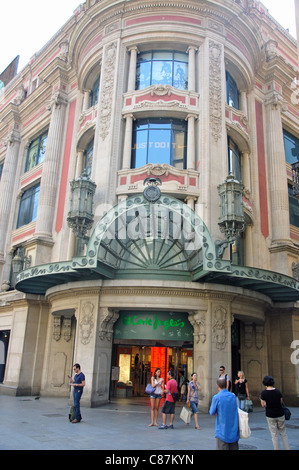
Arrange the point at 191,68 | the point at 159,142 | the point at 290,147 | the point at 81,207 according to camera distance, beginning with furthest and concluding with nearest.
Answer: the point at 290,147, the point at 191,68, the point at 159,142, the point at 81,207

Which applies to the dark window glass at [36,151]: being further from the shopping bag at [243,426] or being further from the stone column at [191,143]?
the shopping bag at [243,426]

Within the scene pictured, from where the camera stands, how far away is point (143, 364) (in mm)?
20875

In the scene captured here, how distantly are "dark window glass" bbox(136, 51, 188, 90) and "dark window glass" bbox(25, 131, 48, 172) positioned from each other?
9.38 m

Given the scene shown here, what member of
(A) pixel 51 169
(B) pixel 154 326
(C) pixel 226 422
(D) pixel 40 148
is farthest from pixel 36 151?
(C) pixel 226 422

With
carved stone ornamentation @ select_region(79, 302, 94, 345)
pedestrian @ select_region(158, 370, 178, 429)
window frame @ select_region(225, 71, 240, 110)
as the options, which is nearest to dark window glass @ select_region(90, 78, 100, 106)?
window frame @ select_region(225, 71, 240, 110)

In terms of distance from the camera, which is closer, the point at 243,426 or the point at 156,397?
the point at 243,426

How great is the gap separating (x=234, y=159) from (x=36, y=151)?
14346 mm

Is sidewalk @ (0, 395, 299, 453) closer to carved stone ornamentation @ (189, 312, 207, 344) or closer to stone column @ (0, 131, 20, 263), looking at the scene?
carved stone ornamentation @ (189, 312, 207, 344)

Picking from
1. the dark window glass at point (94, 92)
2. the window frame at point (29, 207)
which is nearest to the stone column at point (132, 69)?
the dark window glass at point (94, 92)

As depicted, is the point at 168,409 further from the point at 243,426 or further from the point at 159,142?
the point at 159,142

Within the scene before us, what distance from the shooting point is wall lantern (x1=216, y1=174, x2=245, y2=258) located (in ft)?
55.4

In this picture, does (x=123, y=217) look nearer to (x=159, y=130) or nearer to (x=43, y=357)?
(x=159, y=130)

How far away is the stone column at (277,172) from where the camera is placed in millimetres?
23062
